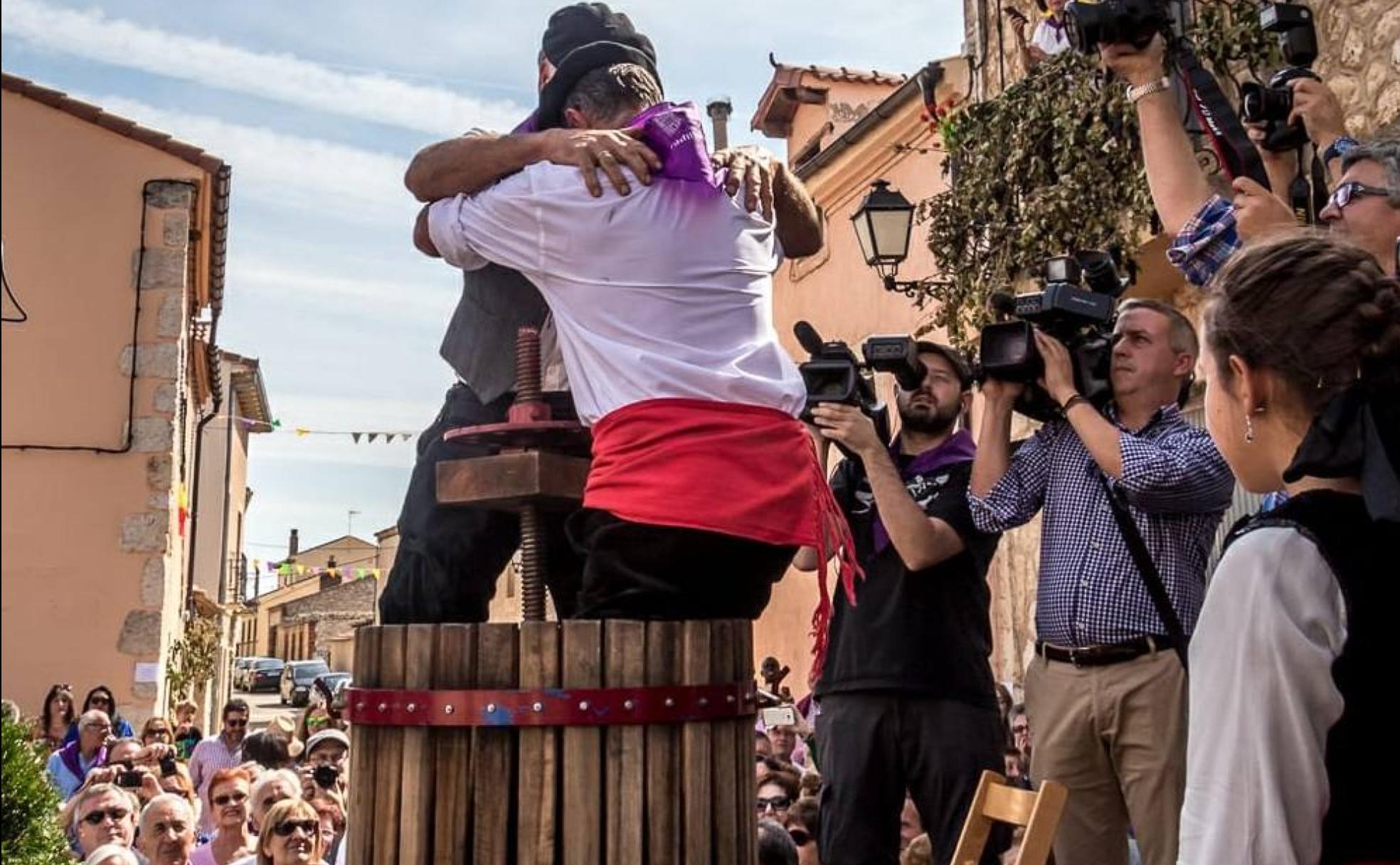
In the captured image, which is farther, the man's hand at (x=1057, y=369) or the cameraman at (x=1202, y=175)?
the man's hand at (x=1057, y=369)

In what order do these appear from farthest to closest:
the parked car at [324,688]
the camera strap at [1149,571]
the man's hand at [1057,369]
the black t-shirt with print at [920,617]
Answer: the parked car at [324,688]
the black t-shirt with print at [920,617]
the man's hand at [1057,369]
the camera strap at [1149,571]

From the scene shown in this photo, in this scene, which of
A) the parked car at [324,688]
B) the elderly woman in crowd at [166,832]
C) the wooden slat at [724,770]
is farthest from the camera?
the elderly woman in crowd at [166,832]

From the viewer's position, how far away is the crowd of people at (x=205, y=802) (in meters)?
5.85

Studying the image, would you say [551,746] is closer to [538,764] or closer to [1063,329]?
[538,764]

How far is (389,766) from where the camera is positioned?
255 cm

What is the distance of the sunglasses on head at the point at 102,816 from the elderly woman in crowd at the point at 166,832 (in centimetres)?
13

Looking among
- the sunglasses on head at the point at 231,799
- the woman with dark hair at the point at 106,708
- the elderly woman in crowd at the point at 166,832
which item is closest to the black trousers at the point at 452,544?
the elderly woman in crowd at the point at 166,832

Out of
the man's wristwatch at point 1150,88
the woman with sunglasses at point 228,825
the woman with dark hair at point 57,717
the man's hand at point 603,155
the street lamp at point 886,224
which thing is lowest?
the woman with sunglasses at point 228,825

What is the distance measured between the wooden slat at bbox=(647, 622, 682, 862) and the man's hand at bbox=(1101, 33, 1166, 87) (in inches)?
72.2

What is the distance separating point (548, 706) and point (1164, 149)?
200cm

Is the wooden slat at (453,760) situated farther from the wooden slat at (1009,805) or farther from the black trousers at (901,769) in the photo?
the black trousers at (901,769)

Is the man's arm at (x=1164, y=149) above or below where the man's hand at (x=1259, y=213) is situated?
above

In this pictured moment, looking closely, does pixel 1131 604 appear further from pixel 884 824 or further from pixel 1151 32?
pixel 1151 32

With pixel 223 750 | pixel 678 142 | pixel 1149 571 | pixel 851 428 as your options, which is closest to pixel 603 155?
pixel 678 142
